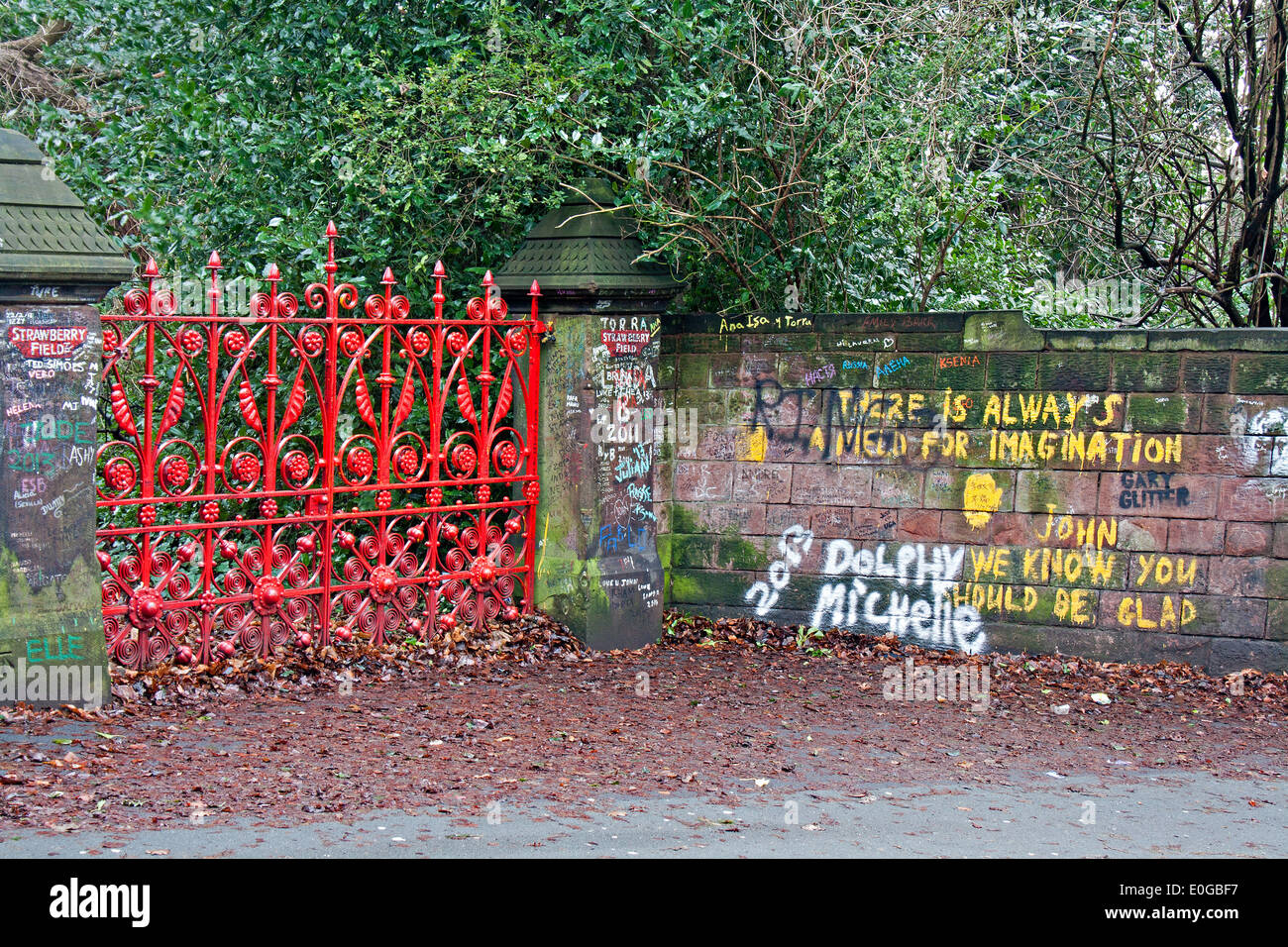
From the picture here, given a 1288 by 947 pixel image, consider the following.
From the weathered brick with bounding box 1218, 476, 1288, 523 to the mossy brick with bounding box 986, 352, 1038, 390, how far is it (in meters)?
1.15

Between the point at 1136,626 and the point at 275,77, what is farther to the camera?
the point at 275,77

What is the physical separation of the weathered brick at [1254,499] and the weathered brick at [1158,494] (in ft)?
0.19

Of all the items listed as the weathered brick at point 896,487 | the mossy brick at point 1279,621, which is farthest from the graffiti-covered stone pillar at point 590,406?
the mossy brick at point 1279,621

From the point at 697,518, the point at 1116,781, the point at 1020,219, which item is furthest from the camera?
the point at 1020,219

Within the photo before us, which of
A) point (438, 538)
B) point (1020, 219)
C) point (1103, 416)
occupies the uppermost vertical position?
point (1020, 219)

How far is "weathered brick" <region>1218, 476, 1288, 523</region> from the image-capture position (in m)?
6.68

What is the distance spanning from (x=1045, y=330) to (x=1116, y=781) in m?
2.74

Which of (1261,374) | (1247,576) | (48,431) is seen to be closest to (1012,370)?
(1261,374)

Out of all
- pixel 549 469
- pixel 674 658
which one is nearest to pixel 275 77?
pixel 549 469

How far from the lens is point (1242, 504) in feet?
22.1

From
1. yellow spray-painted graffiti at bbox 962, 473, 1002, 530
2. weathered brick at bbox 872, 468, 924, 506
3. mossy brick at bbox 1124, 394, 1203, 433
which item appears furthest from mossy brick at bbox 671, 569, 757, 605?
mossy brick at bbox 1124, 394, 1203, 433

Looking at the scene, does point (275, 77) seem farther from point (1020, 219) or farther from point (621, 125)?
point (1020, 219)

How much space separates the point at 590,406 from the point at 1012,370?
7.83 feet

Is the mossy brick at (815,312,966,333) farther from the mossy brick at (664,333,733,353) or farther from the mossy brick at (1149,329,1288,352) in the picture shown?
the mossy brick at (1149,329,1288,352)
